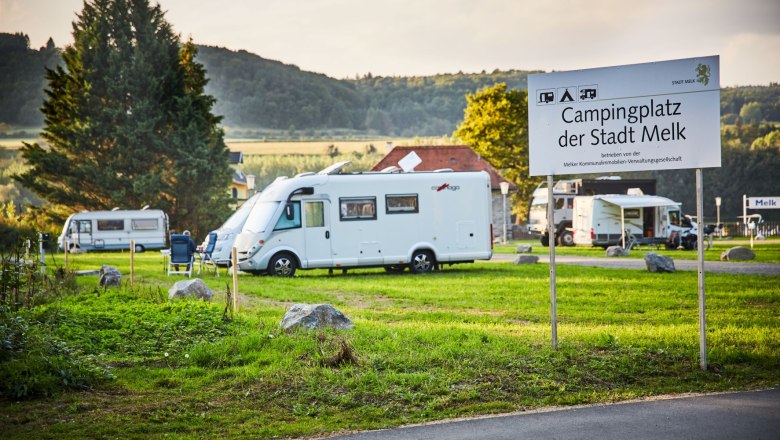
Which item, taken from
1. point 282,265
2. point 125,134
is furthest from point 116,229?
point 282,265

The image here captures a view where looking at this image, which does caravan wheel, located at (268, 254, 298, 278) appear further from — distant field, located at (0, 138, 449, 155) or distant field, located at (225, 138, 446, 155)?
distant field, located at (225, 138, 446, 155)

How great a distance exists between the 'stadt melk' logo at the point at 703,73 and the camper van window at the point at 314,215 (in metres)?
13.3

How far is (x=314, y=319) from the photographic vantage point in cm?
916

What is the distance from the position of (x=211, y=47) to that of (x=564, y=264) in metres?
110

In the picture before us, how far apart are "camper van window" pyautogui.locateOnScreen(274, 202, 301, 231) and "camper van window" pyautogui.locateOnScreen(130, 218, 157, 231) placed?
24859 millimetres

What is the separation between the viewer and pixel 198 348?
8.08 m

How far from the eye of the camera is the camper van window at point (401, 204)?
20.1m

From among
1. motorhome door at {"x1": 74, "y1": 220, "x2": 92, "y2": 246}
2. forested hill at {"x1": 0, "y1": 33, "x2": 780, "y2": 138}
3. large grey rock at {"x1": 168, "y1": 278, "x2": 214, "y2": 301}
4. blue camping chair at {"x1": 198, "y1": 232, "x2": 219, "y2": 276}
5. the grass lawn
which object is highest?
forested hill at {"x1": 0, "y1": 33, "x2": 780, "y2": 138}

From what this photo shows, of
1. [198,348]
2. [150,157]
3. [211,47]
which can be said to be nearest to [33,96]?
[150,157]

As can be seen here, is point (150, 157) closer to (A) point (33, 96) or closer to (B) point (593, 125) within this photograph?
(A) point (33, 96)

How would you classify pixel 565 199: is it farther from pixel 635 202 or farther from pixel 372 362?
pixel 372 362

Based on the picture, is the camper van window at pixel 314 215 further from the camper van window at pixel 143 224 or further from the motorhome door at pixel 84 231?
the motorhome door at pixel 84 231

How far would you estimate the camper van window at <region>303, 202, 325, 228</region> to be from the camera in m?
19.7

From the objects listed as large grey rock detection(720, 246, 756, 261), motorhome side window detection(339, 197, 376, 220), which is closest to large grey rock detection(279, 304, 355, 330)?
motorhome side window detection(339, 197, 376, 220)
